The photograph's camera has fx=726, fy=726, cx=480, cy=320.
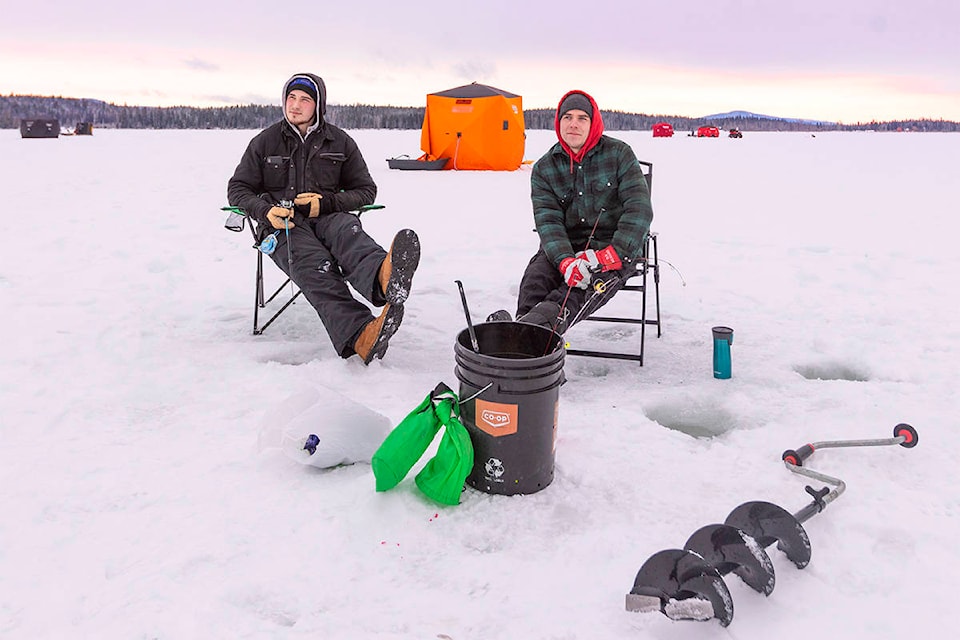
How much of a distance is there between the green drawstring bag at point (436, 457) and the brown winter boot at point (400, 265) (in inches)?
45.2

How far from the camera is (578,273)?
10.8ft

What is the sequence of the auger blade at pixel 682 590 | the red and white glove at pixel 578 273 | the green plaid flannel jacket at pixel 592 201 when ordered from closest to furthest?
the auger blade at pixel 682 590
the red and white glove at pixel 578 273
the green plaid flannel jacket at pixel 592 201

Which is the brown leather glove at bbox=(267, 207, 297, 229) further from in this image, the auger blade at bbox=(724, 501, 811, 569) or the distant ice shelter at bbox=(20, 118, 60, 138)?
the distant ice shelter at bbox=(20, 118, 60, 138)

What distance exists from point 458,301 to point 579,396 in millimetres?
1654

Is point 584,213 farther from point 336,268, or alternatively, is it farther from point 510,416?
point 510,416

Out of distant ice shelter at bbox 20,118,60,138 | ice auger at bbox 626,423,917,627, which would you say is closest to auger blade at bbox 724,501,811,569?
ice auger at bbox 626,423,917,627

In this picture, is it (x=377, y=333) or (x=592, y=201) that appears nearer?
(x=377, y=333)

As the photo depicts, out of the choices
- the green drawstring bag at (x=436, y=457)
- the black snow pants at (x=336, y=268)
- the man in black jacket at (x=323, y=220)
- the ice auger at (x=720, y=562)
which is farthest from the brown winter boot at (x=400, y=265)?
the ice auger at (x=720, y=562)

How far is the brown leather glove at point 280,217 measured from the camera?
375 centimetres

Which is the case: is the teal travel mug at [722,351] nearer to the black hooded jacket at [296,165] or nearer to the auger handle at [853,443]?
the auger handle at [853,443]

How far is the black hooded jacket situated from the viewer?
400 centimetres

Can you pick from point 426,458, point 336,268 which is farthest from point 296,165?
point 426,458

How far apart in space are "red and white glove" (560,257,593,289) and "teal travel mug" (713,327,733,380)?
2.21ft

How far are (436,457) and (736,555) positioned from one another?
934 millimetres
